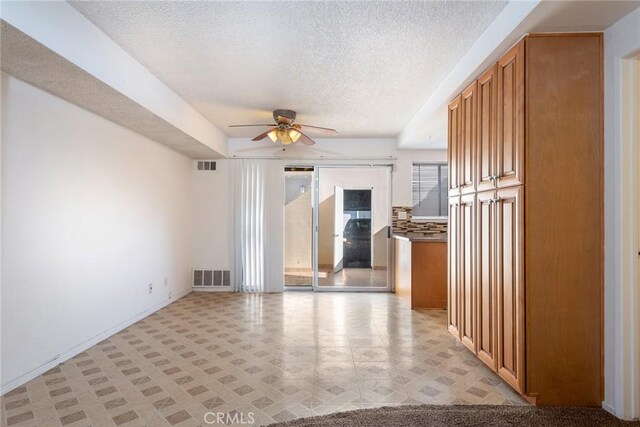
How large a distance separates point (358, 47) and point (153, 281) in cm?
384

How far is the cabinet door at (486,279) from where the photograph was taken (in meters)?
2.57

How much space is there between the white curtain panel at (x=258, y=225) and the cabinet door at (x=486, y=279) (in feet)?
12.0

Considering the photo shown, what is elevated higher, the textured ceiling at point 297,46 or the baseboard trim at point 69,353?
the textured ceiling at point 297,46

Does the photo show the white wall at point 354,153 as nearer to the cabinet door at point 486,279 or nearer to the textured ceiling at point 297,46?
the textured ceiling at point 297,46

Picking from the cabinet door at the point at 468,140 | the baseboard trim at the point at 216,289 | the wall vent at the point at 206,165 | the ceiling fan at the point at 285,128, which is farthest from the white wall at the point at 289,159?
the cabinet door at the point at 468,140

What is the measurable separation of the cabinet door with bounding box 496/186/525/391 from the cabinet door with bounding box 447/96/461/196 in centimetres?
86

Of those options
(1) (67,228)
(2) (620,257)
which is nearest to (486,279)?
(2) (620,257)

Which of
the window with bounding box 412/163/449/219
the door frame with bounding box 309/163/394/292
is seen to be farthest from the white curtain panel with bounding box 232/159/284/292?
the window with bounding box 412/163/449/219

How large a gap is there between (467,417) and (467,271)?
125cm

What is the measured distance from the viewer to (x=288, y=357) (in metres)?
→ 3.06

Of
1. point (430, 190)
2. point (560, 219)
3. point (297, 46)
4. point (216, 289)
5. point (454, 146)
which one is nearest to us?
point (560, 219)

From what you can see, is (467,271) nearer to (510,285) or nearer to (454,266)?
(454,266)

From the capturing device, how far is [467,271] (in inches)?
120

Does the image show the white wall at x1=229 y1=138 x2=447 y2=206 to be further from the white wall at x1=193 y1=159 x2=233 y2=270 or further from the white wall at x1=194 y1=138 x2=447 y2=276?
the white wall at x1=193 y1=159 x2=233 y2=270
